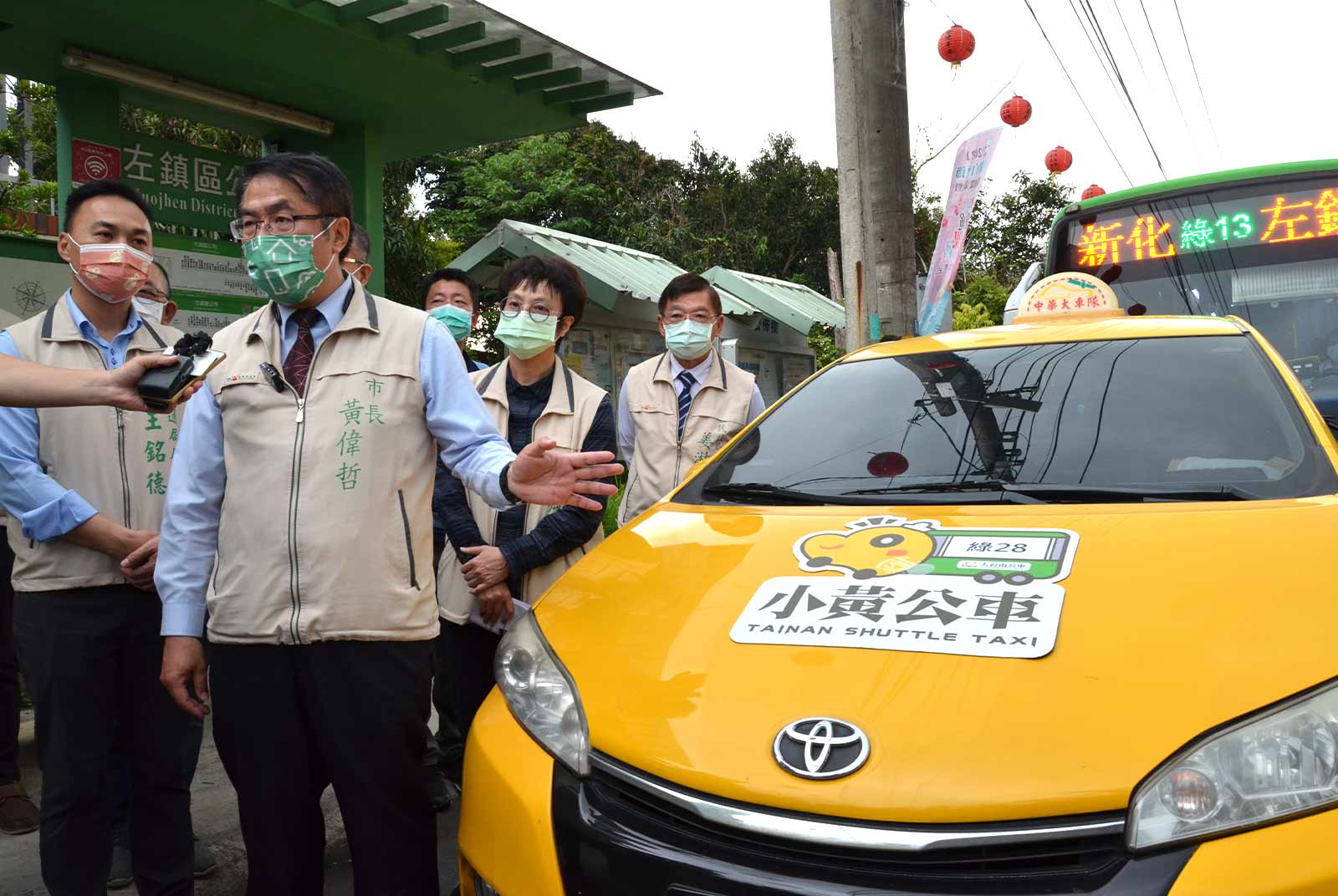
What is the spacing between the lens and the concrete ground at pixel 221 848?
125 inches

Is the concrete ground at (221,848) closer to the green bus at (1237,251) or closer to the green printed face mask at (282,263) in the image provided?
the green printed face mask at (282,263)

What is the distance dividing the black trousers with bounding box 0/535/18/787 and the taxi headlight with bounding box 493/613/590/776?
2489mm

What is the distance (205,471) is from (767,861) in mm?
1517

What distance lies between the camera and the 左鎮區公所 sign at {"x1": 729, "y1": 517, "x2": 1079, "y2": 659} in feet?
5.69

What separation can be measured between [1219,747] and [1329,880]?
0.20m

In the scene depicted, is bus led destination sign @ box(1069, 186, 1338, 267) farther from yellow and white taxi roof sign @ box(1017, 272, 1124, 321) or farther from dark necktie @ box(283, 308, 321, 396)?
dark necktie @ box(283, 308, 321, 396)

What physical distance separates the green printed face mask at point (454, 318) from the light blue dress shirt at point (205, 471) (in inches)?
82.5

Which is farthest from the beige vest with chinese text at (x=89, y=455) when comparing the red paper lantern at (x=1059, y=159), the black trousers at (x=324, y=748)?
the red paper lantern at (x=1059, y=159)

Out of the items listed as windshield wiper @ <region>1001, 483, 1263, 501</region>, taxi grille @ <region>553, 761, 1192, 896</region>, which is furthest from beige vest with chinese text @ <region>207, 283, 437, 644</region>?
windshield wiper @ <region>1001, 483, 1263, 501</region>

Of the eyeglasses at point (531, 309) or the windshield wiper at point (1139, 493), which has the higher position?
the eyeglasses at point (531, 309)

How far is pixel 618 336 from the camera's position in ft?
30.8

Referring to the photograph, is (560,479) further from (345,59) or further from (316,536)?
(345,59)

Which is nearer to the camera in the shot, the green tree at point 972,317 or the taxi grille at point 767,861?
the taxi grille at point 767,861

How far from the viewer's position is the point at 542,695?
6.38 ft
